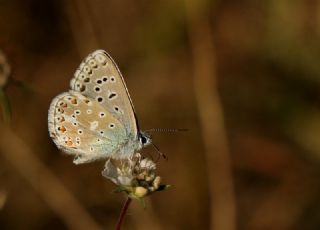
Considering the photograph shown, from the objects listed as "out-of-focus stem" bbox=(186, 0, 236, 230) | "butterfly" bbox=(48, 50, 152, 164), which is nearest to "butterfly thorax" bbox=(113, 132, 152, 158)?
"butterfly" bbox=(48, 50, 152, 164)

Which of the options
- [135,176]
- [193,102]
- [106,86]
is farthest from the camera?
[193,102]

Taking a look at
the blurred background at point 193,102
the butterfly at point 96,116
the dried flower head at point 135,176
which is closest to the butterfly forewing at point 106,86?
the butterfly at point 96,116

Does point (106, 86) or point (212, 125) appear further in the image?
point (212, 125)

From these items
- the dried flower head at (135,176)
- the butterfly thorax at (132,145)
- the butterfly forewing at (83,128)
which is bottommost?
the dried flower head at (135,176)

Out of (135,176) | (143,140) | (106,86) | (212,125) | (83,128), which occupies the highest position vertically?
(106,86)

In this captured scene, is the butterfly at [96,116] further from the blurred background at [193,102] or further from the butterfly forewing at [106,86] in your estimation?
the blurred background at [193,102]

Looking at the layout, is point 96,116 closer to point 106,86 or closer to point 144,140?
point 106,86

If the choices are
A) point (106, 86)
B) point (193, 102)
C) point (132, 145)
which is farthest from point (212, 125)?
point (106, 86)

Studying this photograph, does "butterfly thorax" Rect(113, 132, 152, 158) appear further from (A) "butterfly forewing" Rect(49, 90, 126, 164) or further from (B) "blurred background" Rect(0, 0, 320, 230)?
(B) "blurred background" Rect(0, 0, 320, 230)
